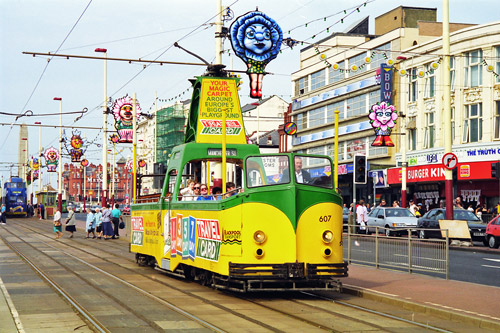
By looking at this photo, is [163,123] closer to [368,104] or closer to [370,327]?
[368,104]

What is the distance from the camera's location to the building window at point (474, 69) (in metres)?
47.1

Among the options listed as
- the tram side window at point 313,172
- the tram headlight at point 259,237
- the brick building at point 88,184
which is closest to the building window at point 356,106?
the tram side window at point 313,172

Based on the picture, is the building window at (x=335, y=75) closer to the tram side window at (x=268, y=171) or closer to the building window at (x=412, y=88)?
the building window at (x=412, y=88)

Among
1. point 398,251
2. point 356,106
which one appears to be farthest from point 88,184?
point 398,251

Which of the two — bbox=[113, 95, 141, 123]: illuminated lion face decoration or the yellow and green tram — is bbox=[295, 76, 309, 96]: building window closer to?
bbox=[113, 95, 141, 123]: illuminated lion face decoration

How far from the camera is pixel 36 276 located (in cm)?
1791

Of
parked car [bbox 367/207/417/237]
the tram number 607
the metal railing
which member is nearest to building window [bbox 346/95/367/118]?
parked car [bbox 367/207/417/237]

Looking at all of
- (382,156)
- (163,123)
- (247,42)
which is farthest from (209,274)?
(163,123)

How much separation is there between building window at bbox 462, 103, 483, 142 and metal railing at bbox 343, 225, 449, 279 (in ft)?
94.4

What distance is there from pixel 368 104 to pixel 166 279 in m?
46.9

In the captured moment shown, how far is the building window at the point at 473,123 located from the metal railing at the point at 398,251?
2878 cm

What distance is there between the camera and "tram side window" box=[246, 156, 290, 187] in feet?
43.8

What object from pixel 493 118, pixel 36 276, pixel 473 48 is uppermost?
pixel 473 48

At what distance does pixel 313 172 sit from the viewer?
13.5 m
